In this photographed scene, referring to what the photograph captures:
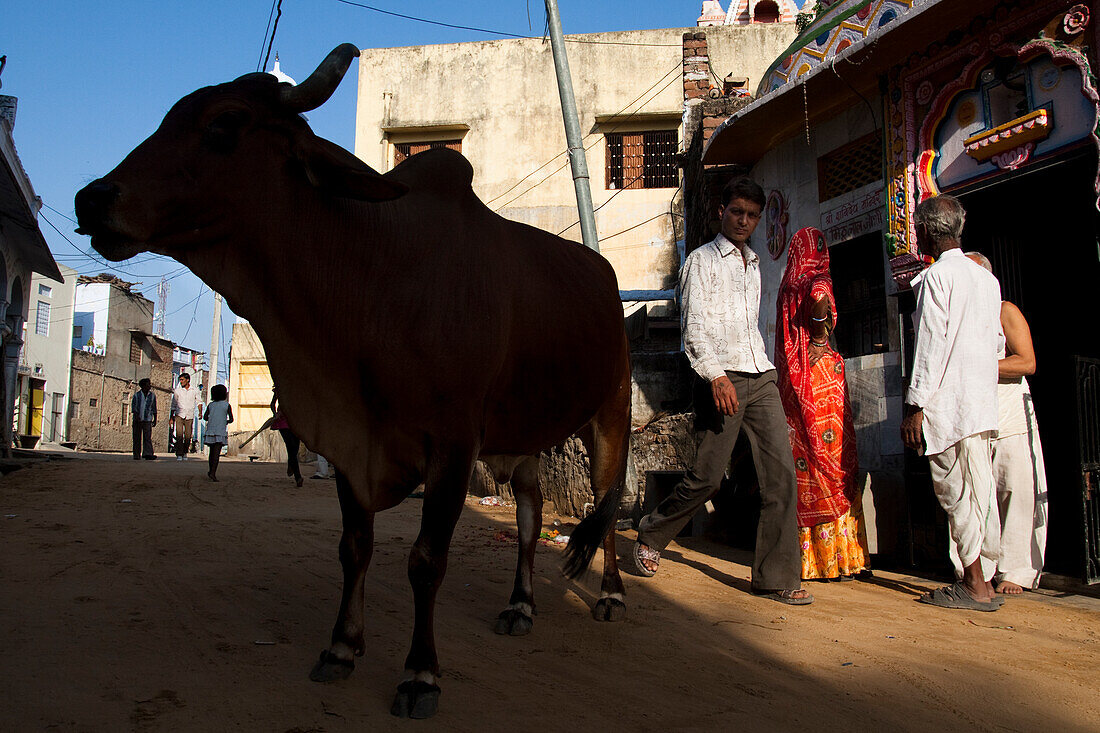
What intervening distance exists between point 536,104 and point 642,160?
284 cm

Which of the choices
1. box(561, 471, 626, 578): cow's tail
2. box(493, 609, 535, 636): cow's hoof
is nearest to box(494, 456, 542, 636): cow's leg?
box(493, 609, 535, 636): cow's hoof

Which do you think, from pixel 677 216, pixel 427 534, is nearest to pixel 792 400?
pixel 427 534

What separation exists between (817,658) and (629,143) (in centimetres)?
1588

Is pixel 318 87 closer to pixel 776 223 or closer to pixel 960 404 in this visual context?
pixel 960 404

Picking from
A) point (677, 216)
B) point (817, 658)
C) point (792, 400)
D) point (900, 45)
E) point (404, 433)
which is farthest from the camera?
point (677, 216)

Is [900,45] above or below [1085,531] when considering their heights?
above

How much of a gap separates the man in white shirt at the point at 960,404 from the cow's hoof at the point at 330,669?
2.97 metres

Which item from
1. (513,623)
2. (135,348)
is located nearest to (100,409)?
(135,348)

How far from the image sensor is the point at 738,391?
4.10m

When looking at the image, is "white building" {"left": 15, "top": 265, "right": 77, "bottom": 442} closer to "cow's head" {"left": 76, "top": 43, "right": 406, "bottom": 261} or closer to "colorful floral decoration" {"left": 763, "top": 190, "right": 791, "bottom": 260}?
"colorful floral decoration" {"left": 763, "top": 190, "right": 791, "bottom": 260}

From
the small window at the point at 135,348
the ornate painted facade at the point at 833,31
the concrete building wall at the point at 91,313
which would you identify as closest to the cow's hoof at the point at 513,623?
the ornate painted facade at the point at 833,31

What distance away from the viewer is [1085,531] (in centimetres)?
414

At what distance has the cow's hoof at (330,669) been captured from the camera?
2.40 metres

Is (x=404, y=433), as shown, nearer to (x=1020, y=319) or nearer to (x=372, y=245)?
(x=372, y=245)
